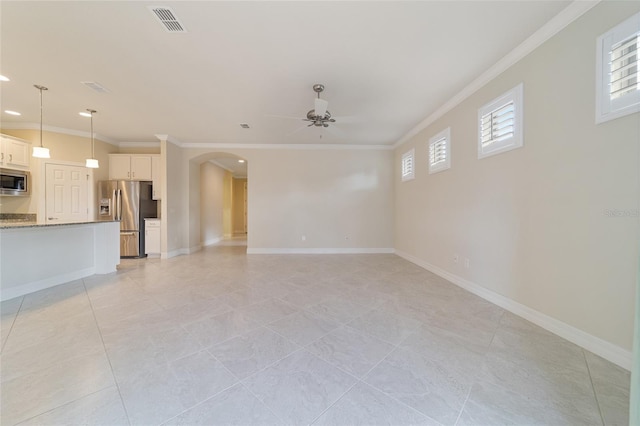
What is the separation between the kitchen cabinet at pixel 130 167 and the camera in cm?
561

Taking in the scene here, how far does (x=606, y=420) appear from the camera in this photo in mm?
1249

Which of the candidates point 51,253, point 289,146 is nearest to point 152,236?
point 51,253

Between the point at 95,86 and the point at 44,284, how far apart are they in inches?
117

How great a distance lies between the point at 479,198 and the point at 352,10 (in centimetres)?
268

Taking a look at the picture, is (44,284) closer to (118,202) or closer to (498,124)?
(118,202)

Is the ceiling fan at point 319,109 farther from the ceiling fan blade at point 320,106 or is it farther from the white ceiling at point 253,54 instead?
the white ceiling at point 253,54

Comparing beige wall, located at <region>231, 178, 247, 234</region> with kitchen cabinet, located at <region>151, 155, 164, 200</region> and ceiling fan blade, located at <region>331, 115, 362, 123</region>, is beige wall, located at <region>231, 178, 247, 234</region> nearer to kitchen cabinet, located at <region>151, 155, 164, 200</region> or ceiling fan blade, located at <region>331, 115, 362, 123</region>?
kitchen cabinet, located at <region>151, 155, 164, 200</region>

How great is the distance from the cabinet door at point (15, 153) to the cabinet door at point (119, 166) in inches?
51.1

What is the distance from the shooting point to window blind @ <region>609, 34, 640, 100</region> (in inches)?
64.8

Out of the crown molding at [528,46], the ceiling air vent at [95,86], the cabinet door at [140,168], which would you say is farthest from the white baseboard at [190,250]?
the crown molding at [528,46]

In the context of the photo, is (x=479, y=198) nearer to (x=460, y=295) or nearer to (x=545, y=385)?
(x=460, y=295)

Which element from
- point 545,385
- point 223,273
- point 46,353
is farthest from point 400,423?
point 223,273

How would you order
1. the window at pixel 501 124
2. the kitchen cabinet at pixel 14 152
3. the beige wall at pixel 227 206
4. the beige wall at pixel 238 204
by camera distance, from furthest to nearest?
the beige wall at pixel 238 204 → the beige wall at pixel 227 206 → the kitchen cabinet at pixel 14 152 → the window at pixel 501 124

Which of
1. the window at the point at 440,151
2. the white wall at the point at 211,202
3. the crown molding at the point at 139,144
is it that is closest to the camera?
the window at the point at 440,151
